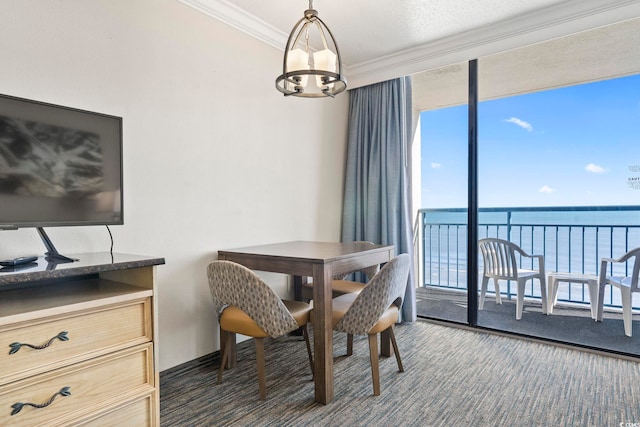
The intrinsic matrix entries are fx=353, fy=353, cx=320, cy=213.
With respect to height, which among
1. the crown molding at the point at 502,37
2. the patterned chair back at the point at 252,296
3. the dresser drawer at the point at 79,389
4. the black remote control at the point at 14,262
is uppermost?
the crown molding at the point at 502,37

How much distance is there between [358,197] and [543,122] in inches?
88.7

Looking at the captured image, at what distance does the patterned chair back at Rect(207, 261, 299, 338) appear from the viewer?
193 cm

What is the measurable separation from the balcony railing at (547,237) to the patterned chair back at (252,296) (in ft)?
7.71

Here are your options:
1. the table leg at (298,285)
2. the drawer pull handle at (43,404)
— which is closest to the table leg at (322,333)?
the table leg at (298,285)

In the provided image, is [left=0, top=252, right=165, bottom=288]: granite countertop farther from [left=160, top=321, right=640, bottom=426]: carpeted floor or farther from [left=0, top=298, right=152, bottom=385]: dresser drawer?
[left=160, top=321, right=640, bottom=426]: carpeted floor

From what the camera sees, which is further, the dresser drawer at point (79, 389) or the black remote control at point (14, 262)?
the black remote control at point (14, 262)

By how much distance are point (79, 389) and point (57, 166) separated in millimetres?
905

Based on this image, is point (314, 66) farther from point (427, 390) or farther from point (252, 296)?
point (427, 390)

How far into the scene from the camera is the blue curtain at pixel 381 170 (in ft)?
11.4

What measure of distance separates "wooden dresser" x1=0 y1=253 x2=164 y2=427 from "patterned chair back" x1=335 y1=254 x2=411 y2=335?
3.45 feet

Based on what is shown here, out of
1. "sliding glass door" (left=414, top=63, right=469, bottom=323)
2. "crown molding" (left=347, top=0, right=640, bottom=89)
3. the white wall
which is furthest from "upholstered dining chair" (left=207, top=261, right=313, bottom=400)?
"crown molding" (left=347, top=0, right=640, bottom=89)

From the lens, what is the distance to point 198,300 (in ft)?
8.12

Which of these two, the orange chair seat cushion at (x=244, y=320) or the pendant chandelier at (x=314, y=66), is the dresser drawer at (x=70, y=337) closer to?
the orange chair seat cushion at (x=244, y=320)

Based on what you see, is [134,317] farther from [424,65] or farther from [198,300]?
[424,65]
